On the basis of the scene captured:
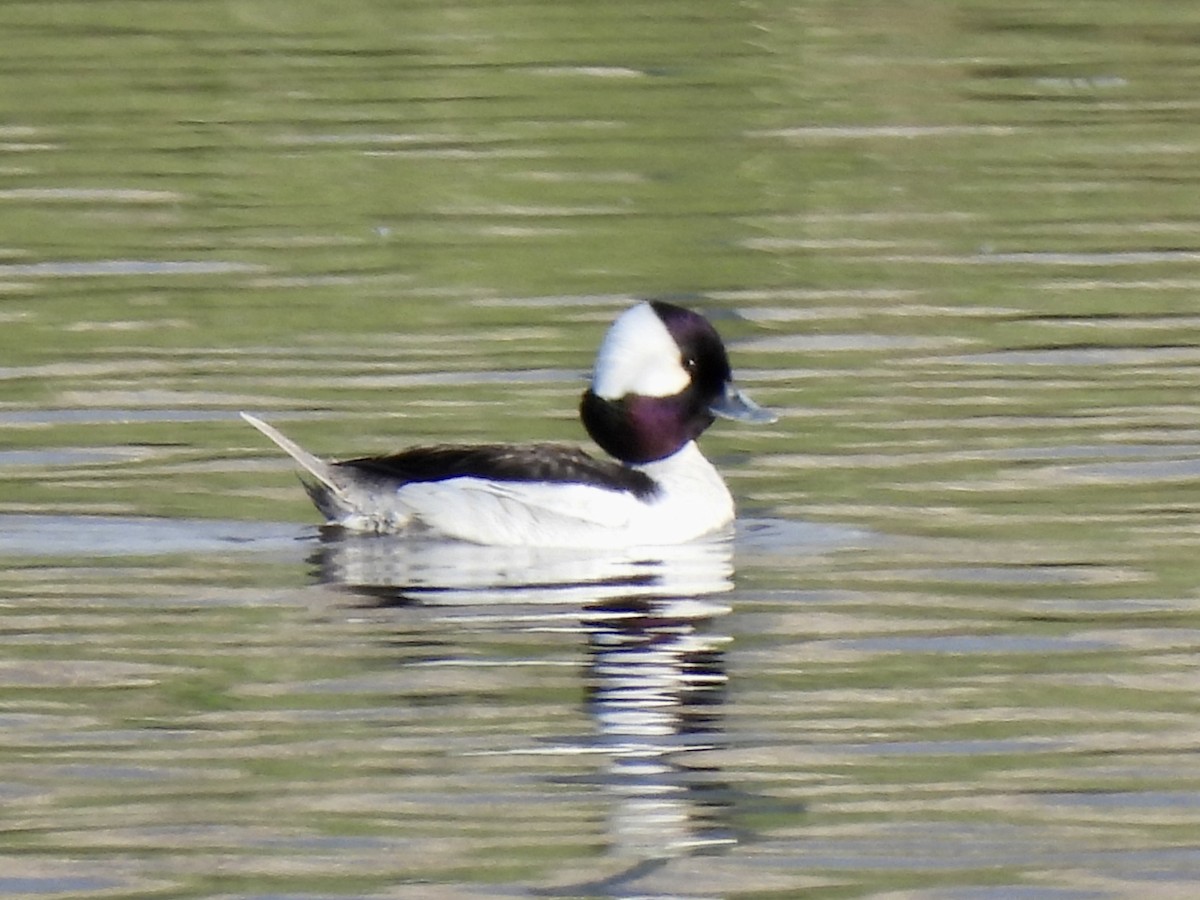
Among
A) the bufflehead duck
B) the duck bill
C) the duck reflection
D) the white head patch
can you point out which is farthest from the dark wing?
the duck bill

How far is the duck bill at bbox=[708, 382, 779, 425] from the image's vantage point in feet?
39.1

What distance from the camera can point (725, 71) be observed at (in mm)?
21094

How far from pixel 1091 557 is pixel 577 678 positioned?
85.0 inches

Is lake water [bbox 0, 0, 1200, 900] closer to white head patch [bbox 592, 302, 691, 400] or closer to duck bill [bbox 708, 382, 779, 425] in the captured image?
duck bill [bbox 708, 382, 779, 425]

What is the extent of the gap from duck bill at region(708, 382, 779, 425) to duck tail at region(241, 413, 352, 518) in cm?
147

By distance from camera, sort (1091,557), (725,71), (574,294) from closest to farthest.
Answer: (1091,557) < (574,294) < (725,71)

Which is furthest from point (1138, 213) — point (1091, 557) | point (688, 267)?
point (1091, 557)

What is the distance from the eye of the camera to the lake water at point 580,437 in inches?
311

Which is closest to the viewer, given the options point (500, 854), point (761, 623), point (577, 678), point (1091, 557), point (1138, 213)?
point (500, 854)

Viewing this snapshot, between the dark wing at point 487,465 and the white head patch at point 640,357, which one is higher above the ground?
the white head patch at point 640,357

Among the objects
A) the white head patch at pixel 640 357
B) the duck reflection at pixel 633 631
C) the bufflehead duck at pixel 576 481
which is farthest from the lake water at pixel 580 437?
the white head patch at pixel 640 357

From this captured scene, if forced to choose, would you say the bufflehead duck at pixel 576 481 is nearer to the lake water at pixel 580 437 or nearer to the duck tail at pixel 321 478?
the duck tail at pixel 321 478

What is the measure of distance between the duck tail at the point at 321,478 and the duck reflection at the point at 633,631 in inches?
4.8

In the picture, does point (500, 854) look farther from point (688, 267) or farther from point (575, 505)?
point (688, 267)
